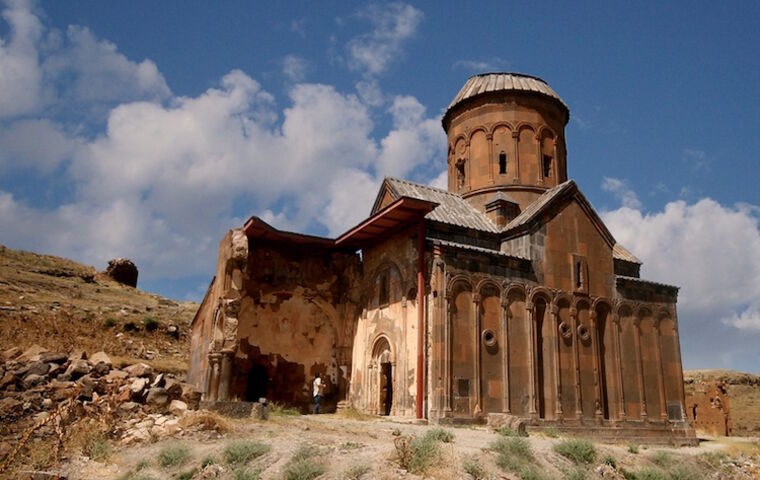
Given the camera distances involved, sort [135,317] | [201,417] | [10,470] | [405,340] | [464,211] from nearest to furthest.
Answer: [10,470]
[201,417]
[405,340]
[464,211]
[135,317]

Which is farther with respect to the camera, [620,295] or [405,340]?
[620,295]

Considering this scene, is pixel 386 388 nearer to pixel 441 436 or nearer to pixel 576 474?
pixel 441 436

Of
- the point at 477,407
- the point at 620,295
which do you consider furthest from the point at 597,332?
the point at 477,407

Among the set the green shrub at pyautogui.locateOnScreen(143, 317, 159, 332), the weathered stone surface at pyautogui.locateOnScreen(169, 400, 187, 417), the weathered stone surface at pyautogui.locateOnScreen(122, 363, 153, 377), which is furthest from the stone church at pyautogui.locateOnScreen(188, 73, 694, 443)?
the green shrub at pyautogui.locateOnScreen(143, 317, 159, 332)

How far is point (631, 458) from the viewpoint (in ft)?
35.9

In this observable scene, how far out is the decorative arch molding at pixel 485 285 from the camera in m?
16.1

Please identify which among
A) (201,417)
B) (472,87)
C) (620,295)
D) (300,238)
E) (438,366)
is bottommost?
(201,417)

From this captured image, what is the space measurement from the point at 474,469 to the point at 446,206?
1145cm

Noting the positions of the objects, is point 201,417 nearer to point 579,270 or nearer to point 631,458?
point 631,458

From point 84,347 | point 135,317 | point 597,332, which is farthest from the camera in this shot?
point 135,317

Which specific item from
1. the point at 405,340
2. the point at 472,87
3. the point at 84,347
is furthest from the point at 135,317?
the point at 472,87

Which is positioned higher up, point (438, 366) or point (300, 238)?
point (300, 238)

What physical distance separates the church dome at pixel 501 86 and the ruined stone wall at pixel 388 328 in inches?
286

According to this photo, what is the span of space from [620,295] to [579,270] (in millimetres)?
1741
